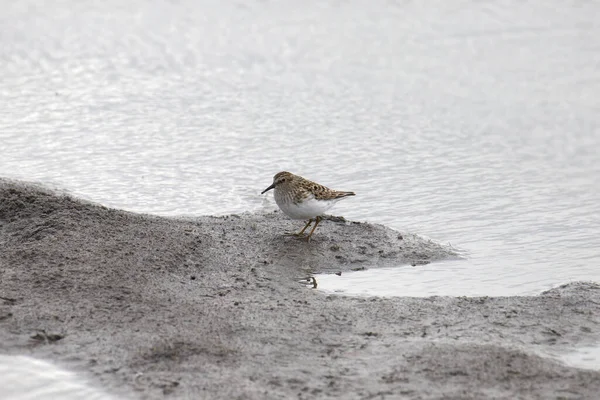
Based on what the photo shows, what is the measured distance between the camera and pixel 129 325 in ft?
23.3

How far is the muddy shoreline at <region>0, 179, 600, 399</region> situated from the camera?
250 inches

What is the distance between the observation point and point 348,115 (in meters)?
14.1

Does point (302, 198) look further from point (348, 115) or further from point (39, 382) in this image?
point (348, 115)

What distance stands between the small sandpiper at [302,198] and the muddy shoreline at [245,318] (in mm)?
319

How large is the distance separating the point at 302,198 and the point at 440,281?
1688 millimetres

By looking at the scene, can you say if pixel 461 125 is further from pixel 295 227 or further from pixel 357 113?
pixel 295 227

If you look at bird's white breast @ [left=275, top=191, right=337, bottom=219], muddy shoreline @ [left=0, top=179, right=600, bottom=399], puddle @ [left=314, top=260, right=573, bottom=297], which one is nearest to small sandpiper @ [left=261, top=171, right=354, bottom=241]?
bird's white breast @ [left=275, top=191, right=337, bottom=219]

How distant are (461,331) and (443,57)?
9.47 m

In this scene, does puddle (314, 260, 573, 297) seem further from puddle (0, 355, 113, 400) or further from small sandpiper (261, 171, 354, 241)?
puddle (0, 355, 113, 400)

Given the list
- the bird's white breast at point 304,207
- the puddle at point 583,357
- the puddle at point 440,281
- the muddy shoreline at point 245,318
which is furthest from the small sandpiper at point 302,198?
the puddle at point 583,357

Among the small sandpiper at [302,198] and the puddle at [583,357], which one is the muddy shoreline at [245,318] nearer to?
the puddle at [583,357]

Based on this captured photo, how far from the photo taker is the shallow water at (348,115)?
10.8m

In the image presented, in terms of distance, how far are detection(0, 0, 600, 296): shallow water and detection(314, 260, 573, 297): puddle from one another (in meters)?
0.03

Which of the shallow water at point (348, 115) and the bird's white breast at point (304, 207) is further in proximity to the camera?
the shallow water at point (348, 115)
